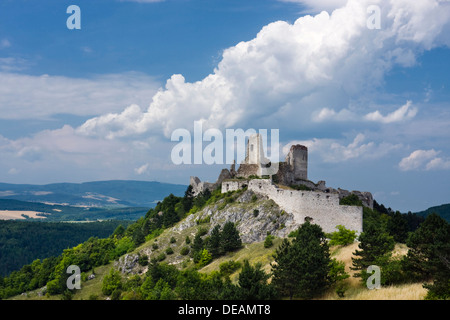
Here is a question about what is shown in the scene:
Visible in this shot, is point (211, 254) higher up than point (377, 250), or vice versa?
point (377, 250)

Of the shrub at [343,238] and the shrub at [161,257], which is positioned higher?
the shrub at [343,238]

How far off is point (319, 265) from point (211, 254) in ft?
80.4

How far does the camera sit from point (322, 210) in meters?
47.5

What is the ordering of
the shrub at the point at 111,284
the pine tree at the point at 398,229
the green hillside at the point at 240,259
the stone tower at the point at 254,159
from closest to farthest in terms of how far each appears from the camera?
the green hillside at the point at 240,259 → the pine tree at the point at 398,229 → the shrub at the point at 111,284 → the stone tower at the point at 254,159

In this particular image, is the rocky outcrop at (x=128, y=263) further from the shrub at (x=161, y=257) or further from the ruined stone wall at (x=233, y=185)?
the ruined stone wall at (x=233, y=185)

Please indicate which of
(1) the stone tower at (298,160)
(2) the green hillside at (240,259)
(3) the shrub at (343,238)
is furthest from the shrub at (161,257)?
(3) the shrub at (343,238)

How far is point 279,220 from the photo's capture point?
5166cm

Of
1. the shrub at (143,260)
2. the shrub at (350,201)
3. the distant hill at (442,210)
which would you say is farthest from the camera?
the distant hill at (442,210)

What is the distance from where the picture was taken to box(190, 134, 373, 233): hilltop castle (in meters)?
46.9

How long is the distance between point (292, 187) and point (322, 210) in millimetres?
16093

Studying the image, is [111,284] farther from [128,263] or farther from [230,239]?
[230,239]

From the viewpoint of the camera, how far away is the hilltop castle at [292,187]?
154 feet
